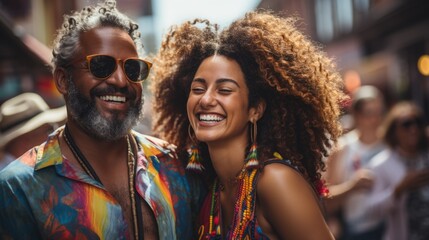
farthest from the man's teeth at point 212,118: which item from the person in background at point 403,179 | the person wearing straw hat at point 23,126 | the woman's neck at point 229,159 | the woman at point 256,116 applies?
the person in background at point 403,179

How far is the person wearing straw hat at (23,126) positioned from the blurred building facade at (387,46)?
250 inches

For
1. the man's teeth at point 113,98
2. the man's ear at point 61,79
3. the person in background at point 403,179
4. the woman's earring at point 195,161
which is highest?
the man's ear at point 61,79

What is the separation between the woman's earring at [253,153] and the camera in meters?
3.14

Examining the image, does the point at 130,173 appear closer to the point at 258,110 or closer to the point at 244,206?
the point at 244,206

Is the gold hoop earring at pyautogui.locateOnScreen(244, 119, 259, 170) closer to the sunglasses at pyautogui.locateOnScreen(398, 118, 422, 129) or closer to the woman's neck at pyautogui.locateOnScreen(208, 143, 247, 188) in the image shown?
the woman's neck at pyautogui.locateOnScreen(208, 143, 247, 188)

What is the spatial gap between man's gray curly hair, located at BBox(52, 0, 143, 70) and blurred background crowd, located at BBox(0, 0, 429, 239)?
45 cm

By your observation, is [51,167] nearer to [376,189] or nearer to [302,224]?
[302,224]

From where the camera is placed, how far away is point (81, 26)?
134 inches

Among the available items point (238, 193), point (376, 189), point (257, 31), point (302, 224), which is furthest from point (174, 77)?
point (376, 189)

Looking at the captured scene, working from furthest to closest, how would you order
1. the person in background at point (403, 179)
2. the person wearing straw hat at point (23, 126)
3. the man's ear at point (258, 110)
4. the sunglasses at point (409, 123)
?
the sunglasses at point (409, 123)
the person in background at point (403, 179)
the person wearing straw hat at point (23, 126)
the man's ear at point (258, 110)

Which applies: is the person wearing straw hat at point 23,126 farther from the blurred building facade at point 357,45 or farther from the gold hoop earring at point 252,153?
the gold hoop earring at point 252,153

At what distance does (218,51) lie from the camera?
3361mm

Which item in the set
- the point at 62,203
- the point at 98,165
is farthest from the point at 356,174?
the point at 62,203

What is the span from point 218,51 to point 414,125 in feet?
11.1
